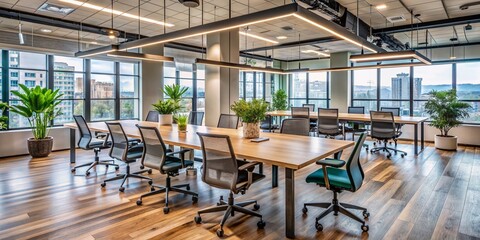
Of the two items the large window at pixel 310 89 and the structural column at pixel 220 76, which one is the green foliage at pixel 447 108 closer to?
the structural column at pixel 220 76

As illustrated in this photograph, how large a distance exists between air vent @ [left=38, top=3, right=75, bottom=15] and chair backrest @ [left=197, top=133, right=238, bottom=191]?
168 inches

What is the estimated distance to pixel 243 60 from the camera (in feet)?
36.0

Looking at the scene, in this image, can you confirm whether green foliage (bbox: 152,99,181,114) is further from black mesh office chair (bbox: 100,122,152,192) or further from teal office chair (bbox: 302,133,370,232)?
teal office chair (bbox: 302,133,370,232)

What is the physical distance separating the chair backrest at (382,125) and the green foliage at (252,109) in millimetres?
3862

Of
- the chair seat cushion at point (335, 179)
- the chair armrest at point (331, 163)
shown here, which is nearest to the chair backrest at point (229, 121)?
the chair seat cushion at point (335, 179)

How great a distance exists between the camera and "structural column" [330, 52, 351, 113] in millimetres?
10391

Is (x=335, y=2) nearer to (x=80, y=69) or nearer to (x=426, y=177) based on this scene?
(x=426, y=177)

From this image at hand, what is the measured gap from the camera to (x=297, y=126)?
4.28 metres

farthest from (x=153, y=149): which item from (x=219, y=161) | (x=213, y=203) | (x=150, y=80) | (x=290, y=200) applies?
(x=150, y=80)

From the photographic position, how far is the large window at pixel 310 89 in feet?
39.7

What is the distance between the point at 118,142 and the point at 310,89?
32.1ft

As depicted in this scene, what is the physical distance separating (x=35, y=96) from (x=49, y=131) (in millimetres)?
1301

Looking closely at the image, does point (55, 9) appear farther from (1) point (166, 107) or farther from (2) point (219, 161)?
(2) point (219, 161)

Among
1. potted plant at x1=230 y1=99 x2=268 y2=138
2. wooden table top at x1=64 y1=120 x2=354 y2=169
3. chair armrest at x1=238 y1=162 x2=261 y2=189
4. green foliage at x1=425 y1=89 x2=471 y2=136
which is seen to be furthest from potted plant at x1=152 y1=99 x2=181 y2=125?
green foliage at x1=425 y1=89 x2=471 y2=136
